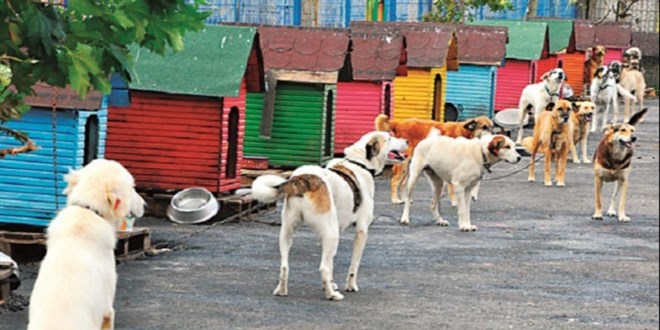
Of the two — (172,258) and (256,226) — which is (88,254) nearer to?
(172,258)

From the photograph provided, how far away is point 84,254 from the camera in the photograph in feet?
26.3

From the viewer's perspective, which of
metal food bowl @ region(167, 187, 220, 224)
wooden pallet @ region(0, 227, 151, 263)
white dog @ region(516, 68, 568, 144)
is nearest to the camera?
wooden pallet @ region(0, 227, 151, 263)

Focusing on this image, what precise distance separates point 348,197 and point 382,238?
3942 millimetres

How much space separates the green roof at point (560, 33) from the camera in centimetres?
3822

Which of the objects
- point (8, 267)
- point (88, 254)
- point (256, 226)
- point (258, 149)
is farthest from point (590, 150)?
point (88, 254)

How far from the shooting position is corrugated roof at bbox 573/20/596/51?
40.1 metres

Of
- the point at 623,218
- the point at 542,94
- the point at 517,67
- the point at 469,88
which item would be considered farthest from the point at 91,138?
the point at 517,67

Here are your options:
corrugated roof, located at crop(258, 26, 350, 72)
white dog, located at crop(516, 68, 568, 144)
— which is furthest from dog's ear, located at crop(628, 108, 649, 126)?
white dog, located at crop(516, 68, 568, 144)

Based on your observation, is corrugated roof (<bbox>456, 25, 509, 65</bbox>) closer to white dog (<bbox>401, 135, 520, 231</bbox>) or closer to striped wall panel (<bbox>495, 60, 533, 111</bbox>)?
striped wall panel (<bbox>495, 60, 533, 111</bbox>)

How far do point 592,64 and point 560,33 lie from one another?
124 centimetres

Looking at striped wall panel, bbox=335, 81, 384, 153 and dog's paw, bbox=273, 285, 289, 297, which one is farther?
striped wall panel, bbox=335, 81, 384, 153

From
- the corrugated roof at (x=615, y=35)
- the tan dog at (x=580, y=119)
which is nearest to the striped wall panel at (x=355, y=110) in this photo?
the tan dog at (x=580, y=119)

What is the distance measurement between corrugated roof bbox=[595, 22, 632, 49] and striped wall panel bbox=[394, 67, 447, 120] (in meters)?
16.7

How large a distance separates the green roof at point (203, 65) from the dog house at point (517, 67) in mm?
15653
